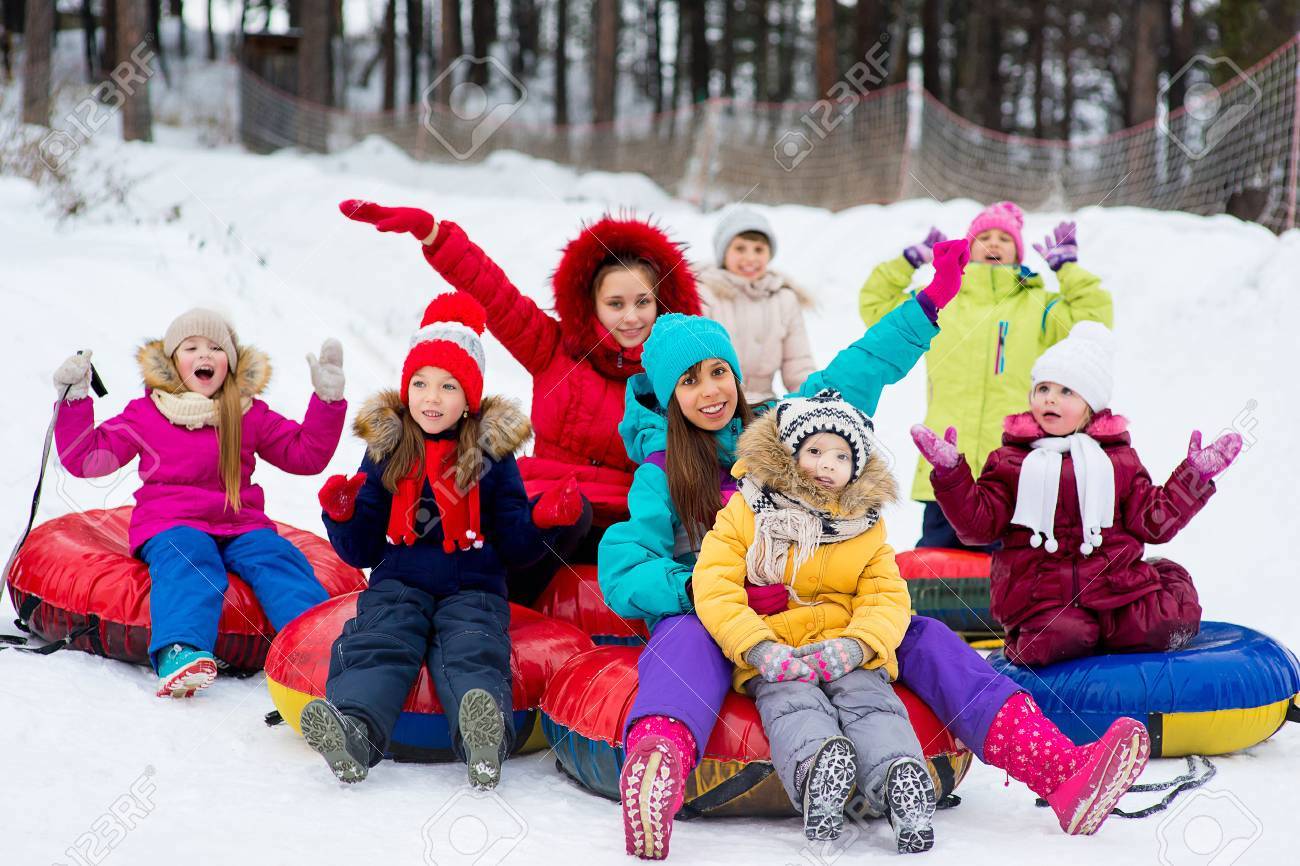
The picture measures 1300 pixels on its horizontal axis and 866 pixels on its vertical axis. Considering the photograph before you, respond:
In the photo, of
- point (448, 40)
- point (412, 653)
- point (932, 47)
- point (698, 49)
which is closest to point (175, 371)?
point (412, 653)

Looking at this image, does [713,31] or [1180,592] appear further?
[713,31]

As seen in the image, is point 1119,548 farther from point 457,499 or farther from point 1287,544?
point 1287,544

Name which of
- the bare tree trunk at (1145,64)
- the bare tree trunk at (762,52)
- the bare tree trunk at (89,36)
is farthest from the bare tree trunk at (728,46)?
the bare tree trunk at (89,36)

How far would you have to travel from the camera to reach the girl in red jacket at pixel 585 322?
4.07 m

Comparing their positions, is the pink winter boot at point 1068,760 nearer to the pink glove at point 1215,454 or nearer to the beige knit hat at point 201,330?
the pink glove at point 1215,454

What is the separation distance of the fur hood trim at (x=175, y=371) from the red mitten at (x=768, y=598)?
2041 millimetres

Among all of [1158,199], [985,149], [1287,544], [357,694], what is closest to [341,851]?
[357,694]

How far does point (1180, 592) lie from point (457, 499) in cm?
213

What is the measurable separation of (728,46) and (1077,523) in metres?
25.8

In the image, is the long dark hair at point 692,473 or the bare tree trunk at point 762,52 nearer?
the long dark hair at point 692,473

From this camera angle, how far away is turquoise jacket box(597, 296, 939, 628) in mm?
3100

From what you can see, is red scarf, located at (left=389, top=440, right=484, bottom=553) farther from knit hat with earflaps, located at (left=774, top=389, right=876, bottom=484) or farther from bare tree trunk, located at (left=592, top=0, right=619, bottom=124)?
bare tree trunk, located at (left=592, top=0, right=619, bottom=124)

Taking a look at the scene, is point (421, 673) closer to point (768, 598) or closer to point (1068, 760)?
point (768, 598)

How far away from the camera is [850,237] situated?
11391 millimetres
